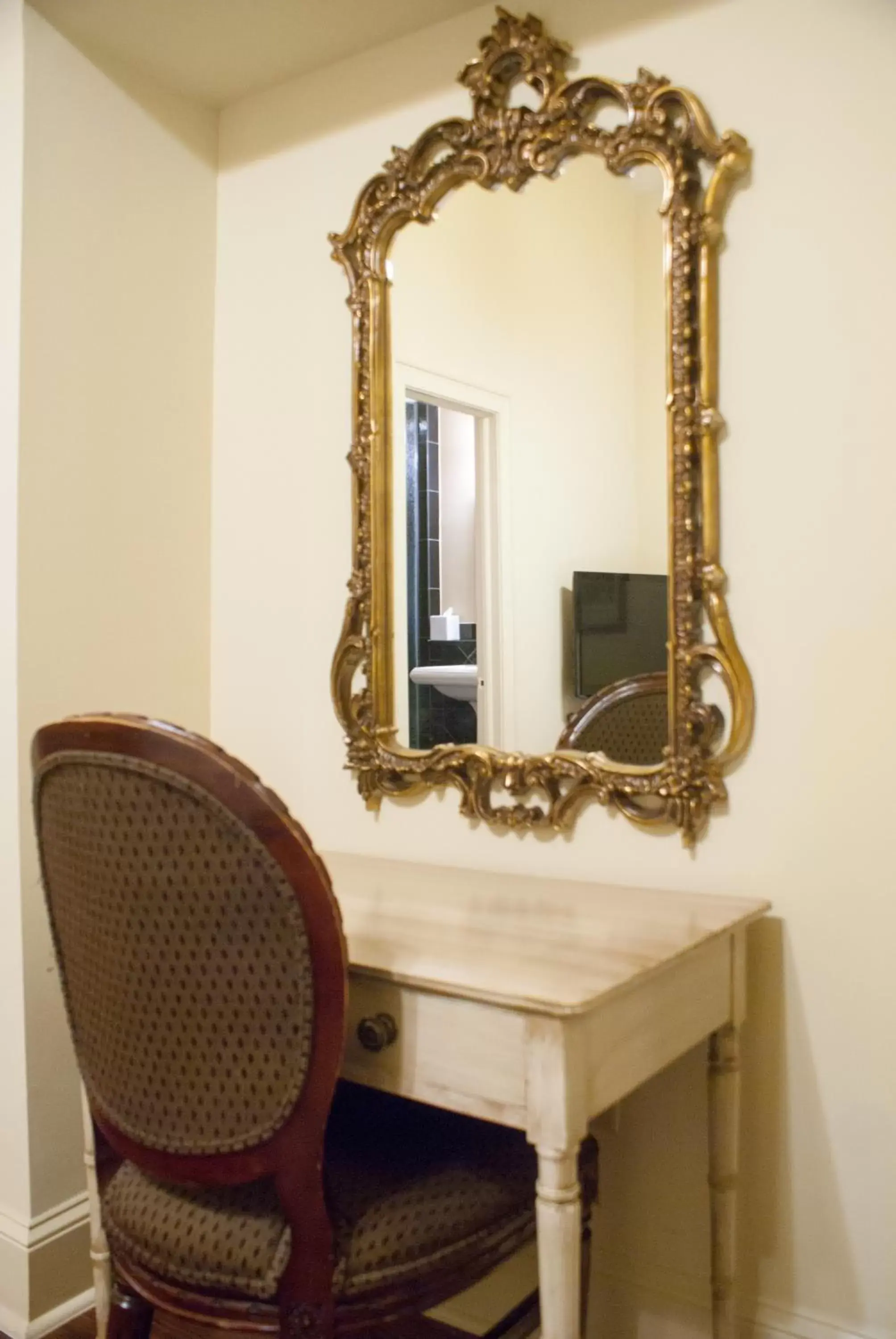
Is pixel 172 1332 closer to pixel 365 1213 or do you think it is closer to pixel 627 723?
pixel 365 1213

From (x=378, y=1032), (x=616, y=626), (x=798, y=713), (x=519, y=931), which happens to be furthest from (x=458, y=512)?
(x=378, y=1032)

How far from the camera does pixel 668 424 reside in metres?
1.61

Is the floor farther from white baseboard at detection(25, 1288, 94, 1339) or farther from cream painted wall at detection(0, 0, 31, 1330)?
cream painted wall at detection(0, 0, 31, 1330)

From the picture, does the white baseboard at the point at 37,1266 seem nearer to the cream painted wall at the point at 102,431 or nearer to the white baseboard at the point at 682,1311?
the cream painted wall at the point at 102,431

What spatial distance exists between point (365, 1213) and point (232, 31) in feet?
6.41

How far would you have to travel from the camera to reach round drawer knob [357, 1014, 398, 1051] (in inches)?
48.3

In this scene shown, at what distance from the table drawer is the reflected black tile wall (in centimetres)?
65

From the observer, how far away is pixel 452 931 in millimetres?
1370

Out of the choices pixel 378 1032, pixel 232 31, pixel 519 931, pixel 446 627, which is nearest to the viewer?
pixel 378 1032

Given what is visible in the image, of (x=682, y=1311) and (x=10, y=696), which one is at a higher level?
(x=10, y=696)

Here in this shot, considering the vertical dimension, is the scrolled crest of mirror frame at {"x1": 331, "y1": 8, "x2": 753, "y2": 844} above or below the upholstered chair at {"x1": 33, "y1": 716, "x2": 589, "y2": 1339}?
above

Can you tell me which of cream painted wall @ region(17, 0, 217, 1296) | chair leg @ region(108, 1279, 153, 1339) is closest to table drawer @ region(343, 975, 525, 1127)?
chair leg @ region(108, 1279, 153, 1339)

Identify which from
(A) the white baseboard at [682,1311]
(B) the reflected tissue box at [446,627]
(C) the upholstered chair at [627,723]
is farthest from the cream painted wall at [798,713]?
(B) the reflected tissue box at [446,627]

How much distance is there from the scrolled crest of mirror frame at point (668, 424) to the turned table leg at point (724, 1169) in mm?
318
